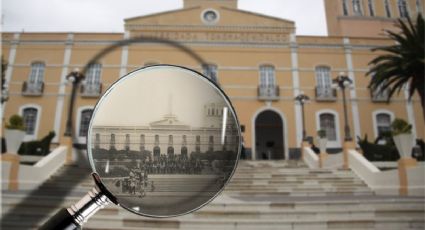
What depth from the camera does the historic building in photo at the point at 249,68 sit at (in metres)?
10.1

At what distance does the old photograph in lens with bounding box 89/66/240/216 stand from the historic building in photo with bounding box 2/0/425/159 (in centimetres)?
938

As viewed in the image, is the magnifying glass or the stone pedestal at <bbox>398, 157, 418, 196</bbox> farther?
the stone pedestal at <bbox>398, 157, 418, 196</bbox>

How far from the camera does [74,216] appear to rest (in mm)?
308

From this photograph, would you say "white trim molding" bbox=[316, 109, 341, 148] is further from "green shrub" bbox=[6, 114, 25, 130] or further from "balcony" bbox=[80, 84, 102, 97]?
"green shrub" bbox=[6, 114, 25, 130]

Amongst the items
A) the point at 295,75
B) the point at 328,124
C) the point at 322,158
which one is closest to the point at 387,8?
the point at 322,158

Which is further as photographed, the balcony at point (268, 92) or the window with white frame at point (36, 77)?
the balcony at point (268, 92)

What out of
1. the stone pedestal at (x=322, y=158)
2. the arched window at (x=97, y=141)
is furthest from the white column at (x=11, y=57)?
the arched window at (x=97, y=141)

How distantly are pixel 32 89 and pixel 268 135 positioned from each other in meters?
8.16

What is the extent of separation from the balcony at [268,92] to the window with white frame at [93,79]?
5.39m

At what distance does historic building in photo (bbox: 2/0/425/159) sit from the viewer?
10.1 metres

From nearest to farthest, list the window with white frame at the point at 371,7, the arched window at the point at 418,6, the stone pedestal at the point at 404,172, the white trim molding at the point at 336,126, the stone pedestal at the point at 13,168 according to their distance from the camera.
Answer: the stone pedestal at the point at 13,168 < the stone pedestal at the point at 404,172 < the arched window at the point at 418,6 < the window with white frame at the point at 371,7 < the white trim molding at the point at 336,126

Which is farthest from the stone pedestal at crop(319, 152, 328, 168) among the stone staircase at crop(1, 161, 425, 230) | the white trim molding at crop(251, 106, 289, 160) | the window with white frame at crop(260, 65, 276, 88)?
the window with white frame at crop(260, 65, 276, 88)

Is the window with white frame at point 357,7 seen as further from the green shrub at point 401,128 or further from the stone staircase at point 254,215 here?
the stone staircase at point 254,215

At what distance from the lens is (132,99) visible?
413 mm
